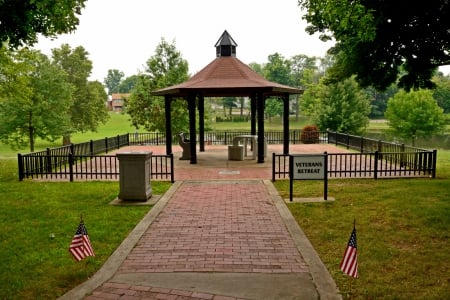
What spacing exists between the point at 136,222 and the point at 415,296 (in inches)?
215

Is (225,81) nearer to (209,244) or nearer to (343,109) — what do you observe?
(209,244)

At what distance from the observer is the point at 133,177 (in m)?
10.4

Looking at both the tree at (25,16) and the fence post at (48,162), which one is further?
the fence post at (48,162)

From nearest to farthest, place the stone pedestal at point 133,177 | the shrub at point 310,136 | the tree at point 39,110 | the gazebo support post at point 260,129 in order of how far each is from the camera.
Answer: the stone pedestal at point 133,177 → the gazebo support post at point 260,129 → the tree at point 39,110 → the shrub at point 310,136

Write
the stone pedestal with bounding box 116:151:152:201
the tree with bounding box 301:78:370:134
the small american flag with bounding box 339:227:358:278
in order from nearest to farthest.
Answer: the small american flag with bounding box 339:227:358:278 < the stone pedestal with bounding box 116:151:152:201 < the tree with bounding box 301:78:370:134

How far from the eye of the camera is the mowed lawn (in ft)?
17.5

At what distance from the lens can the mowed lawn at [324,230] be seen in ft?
17.5

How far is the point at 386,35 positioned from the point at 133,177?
810cm

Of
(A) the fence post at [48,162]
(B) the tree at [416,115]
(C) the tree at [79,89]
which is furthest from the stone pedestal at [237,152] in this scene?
(C) the tree at [79,89]

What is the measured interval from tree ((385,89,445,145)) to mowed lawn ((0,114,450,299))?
28711 millimetres

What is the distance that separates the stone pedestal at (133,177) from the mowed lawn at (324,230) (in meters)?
0.61

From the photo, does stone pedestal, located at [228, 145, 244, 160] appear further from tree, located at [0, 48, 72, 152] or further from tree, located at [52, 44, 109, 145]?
tree, located at [52, 44, 109, 145]

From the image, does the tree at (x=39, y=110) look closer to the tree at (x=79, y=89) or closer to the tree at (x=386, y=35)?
the tree at (x=79, y=89)

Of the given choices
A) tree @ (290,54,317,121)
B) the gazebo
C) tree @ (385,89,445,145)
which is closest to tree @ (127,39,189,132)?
the gazebo
